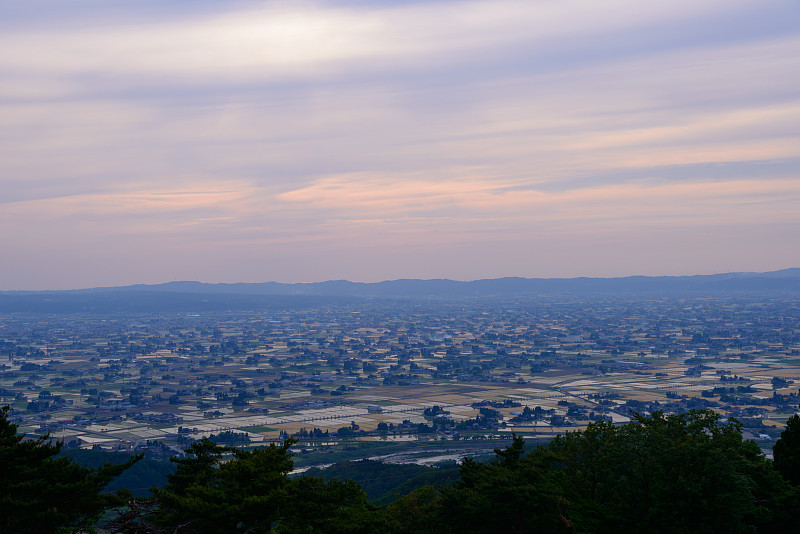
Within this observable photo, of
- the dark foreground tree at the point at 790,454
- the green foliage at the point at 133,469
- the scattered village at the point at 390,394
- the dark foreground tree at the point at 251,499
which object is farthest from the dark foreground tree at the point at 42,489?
the scattered village at the point at 390,394

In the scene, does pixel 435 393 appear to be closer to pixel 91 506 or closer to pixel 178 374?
pixel 178 374

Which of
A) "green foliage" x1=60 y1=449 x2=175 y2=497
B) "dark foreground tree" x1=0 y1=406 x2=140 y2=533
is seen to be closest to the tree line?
"dark foreground tree" x1=0 y1=406 x2=140 y2=533

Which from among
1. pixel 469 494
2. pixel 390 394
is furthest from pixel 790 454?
pixel 390 394

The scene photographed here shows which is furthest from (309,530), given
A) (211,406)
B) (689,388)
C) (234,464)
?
(689,388)

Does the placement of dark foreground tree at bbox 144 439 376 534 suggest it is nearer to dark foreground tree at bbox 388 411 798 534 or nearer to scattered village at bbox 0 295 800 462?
dark foreground tree at bbox 388 411 798 534

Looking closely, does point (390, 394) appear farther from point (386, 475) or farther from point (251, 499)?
point (251, 499)

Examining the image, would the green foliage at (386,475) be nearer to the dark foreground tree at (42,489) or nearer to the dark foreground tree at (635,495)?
the dark foreground tree at (635,495)

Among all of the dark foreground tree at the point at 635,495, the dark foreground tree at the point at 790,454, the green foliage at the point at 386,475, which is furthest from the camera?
the green foliage at the point at 386,475

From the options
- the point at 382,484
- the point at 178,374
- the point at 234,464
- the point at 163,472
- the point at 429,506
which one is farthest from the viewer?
the point at 178,374
